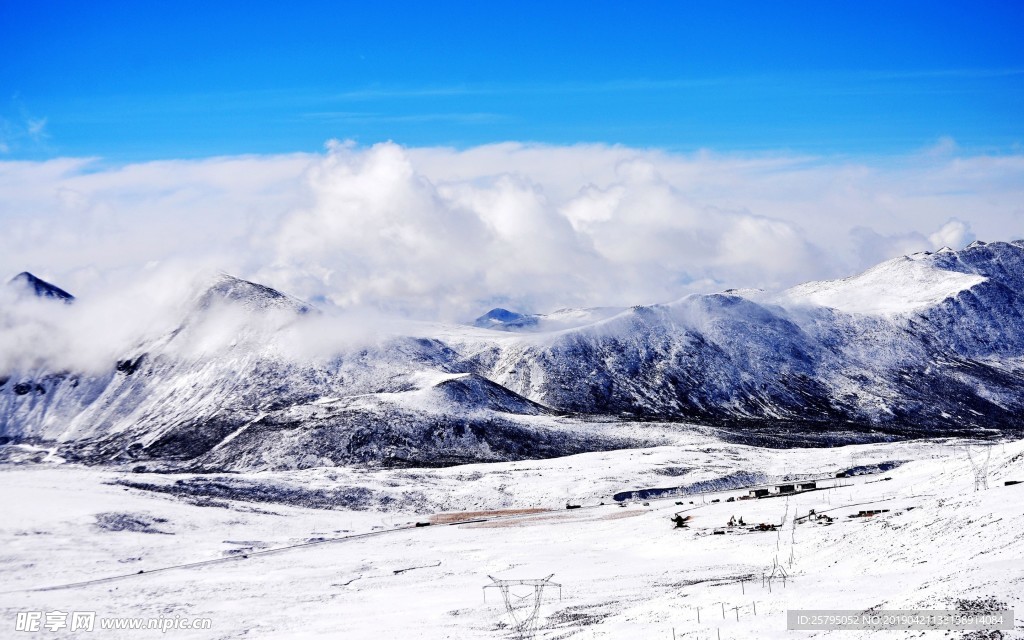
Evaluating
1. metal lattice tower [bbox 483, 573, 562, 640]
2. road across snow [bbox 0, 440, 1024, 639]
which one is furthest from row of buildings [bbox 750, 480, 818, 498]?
metal lattice tower [bbox 483, 573, 562, 640]

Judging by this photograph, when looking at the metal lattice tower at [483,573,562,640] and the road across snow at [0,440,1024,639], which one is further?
the metal lattice tower at [483,573,562,640]

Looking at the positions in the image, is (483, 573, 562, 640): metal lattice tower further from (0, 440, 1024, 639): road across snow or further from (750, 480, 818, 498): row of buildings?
(750, 480, 818, 498): row of buildings

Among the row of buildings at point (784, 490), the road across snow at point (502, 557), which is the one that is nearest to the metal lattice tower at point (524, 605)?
the road across snow at point (502, 557)

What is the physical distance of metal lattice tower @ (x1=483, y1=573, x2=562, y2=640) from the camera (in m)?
43.7

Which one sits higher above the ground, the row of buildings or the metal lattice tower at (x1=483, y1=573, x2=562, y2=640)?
the row of buildings

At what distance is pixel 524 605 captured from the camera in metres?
49.2

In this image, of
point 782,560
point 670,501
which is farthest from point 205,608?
point 670,501

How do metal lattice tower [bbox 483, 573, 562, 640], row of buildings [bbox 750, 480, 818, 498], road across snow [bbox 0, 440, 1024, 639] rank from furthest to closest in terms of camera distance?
row of buildings [bbox 750, 480, 818, 498] → metal lattice tower [bbox 483, 573, 562, 640] → road across snow [bbox 0, 440, 1024, 639]

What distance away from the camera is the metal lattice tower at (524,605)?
43.7 m

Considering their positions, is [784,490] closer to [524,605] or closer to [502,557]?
[502,557]

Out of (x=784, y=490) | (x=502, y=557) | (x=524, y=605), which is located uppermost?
(x=784, y=490)

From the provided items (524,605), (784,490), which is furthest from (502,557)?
(784,490)

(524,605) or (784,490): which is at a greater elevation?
(784,490)

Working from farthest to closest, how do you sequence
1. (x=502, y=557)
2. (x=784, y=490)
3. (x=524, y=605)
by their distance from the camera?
1. (x=784, y=490)
2. (x=502, y=557)
3. (x=524, y=605)
